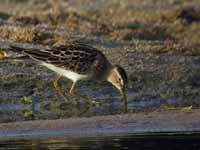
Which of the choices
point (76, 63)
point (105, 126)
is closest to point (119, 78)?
point (76, 63)

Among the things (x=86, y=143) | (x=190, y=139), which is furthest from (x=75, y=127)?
(x=190, y=139)

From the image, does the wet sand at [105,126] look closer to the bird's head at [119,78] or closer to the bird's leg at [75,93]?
the bird's head at [119,78]

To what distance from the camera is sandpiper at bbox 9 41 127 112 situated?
12445 mm

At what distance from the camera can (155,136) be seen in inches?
404

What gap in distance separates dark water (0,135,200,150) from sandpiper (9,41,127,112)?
2259 millimetres

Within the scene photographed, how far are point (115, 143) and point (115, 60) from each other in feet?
17.8

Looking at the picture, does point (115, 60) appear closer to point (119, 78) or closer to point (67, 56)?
point (119, 78)

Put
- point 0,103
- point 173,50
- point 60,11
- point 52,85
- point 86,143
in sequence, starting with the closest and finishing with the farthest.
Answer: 1. point 86,143
2. point 0,103
3. point 52,85
4. point 173,50
5. point 60,11

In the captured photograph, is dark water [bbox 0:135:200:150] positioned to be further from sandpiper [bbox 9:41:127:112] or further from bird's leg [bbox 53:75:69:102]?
bird's leg [bbox 53:75:69:102]

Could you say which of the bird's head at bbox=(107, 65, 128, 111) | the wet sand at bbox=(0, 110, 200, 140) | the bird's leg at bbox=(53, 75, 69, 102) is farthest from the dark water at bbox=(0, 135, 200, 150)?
the bird's leg at bbox=(53, 75, 69, 102)

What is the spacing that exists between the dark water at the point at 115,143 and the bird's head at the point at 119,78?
7.87ft

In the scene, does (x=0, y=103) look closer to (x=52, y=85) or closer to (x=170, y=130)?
(x=52, y=85)

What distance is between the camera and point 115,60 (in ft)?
49.6

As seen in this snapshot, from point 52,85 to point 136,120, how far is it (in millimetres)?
2845
